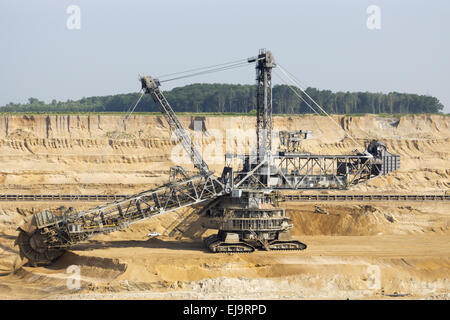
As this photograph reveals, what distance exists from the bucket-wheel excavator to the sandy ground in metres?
1.66

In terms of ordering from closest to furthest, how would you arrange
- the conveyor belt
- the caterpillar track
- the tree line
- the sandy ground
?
the sandy ground → the caterpillar track → the conveyor belt → the tree line

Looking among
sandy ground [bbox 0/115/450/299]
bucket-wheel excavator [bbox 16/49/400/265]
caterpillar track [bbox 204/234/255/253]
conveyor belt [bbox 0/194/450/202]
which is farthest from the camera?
conveyor belt [bbox 0/194/450/202]

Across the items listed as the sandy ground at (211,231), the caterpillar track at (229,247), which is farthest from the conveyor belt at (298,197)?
the caterpillar track at (229,247)

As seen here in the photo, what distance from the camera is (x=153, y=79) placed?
4962cm

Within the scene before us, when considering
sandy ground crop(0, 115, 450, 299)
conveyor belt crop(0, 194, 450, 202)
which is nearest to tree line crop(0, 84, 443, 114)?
sandy ground crop(0, 115, 450, 299)

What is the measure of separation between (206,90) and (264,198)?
290ft

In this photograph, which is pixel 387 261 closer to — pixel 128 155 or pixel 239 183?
pixel 239 183

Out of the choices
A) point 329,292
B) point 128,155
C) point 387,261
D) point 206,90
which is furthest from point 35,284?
point 206,90

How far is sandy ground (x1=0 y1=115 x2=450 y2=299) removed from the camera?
42.6 meters

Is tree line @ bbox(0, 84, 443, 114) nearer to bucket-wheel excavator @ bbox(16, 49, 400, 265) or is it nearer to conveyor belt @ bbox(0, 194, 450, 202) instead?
conveyor belt @ bbox(0, 194, 450, 202)

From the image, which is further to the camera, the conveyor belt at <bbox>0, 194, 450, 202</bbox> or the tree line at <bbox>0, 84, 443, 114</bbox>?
the tree line at <bbox>0, 84, 443, 114</bbox>

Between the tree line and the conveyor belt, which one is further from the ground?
the tree line

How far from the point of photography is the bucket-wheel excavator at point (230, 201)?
4766 cm

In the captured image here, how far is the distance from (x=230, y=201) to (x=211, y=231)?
916 centimetres
